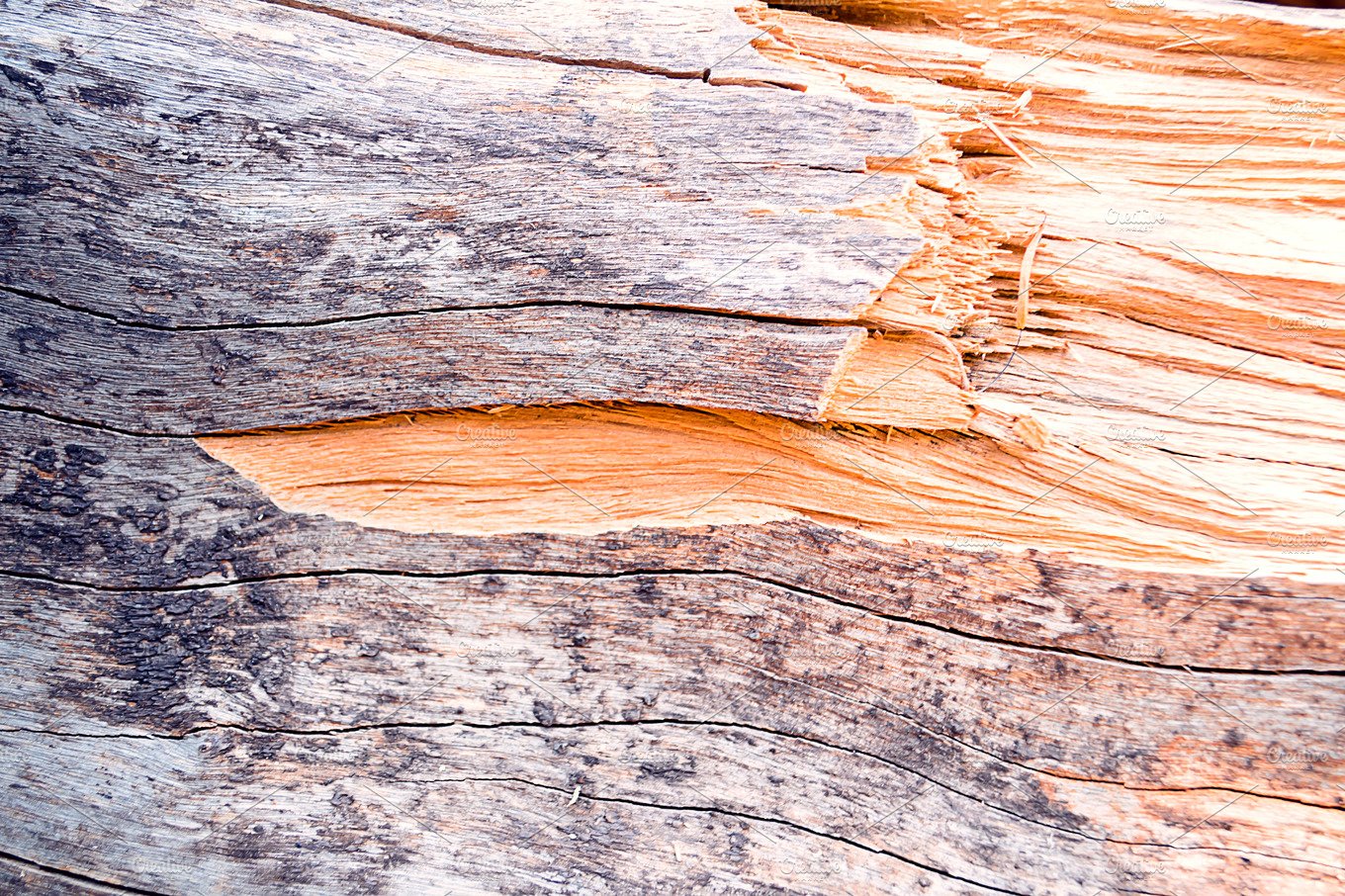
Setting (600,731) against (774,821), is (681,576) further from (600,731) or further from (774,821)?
(774,821)

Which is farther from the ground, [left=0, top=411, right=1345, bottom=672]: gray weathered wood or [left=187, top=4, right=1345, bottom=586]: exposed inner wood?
[left=187, top=4, right=1345, bottom=586]: exposed inner wood

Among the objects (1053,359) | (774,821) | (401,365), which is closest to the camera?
(774,821)

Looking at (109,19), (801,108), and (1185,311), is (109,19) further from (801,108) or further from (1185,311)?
(1185,311)

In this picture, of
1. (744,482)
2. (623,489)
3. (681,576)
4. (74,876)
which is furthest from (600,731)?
(74,876)

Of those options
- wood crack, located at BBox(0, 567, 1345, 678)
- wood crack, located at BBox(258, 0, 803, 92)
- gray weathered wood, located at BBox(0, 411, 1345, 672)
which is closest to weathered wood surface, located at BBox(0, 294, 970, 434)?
gray weathered wood, located at BBox(0, 411, 1345, 672)

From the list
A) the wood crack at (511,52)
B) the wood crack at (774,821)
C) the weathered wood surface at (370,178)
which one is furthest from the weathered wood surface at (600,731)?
the wood crack at (511,52)

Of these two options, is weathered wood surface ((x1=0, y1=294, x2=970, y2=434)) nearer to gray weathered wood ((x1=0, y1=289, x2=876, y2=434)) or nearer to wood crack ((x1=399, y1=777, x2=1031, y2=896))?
gray weathered wood ((x1=0, y1=289, x2=876, y2=434))

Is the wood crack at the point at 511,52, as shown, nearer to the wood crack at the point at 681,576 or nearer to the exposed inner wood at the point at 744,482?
the exposed inner wood at the point at 744,482
